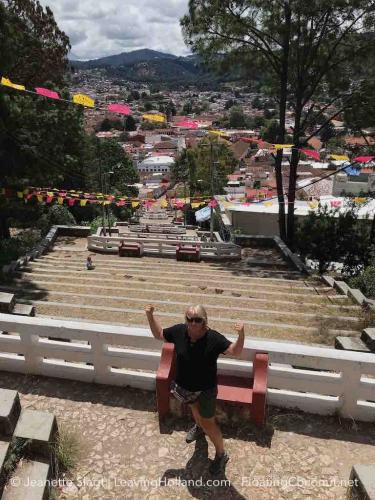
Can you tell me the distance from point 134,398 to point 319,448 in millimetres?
2317

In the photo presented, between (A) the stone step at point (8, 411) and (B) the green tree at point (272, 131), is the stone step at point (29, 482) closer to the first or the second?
(A) the stone step at point (8, 411)

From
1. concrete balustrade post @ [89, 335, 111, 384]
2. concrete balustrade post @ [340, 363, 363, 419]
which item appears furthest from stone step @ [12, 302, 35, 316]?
concrete balustrade post @ [340, 363, 363, 419]

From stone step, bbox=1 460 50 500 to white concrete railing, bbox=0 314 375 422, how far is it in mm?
1595

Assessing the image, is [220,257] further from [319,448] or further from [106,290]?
[319,448]

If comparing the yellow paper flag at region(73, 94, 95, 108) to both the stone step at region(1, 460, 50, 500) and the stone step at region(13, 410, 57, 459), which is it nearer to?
the stone step at region(13, 410, 57, 459)

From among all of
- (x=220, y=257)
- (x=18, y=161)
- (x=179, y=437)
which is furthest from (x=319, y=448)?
(x=18, y=161)

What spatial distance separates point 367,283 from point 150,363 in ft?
29.2

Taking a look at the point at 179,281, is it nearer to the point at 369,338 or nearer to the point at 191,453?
the point at 369,338

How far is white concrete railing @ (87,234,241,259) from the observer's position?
16.9 meters

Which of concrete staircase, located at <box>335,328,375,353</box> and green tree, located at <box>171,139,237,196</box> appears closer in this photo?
concrete staircase, located at <box>335,328,375,353</box>

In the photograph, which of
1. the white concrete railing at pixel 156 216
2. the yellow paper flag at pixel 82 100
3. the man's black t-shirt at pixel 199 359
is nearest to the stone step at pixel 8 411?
the man's black t-shirt at pixel 199 359

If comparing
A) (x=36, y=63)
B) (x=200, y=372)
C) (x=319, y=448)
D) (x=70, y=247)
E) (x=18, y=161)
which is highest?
(x=36, y=63)

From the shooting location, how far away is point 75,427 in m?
4.95

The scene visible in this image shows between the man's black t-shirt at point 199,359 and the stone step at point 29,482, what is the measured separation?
1584mm
